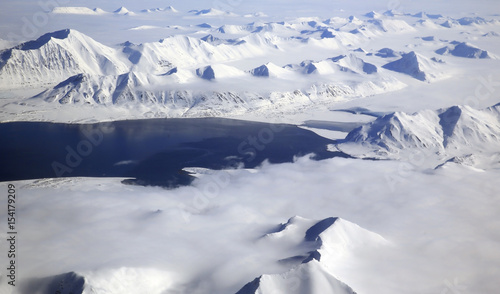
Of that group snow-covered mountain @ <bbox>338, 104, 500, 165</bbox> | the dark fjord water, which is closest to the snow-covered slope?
the dark fjord water

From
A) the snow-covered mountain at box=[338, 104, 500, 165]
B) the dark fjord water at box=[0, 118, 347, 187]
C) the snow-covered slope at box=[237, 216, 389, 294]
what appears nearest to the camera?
the snow-covered slope at box=[237, 216, 389, 294]

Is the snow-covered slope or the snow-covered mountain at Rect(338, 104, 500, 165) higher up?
the snow-covered slope

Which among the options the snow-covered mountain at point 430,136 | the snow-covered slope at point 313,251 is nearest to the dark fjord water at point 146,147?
the snow-covered mountain at point 430,136

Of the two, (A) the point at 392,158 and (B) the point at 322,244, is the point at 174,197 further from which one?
(A) the point at 392,158

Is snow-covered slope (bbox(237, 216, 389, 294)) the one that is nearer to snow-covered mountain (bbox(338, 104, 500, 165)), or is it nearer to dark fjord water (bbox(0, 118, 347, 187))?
dark fjord water (bbox(0, 118, 347, 187))

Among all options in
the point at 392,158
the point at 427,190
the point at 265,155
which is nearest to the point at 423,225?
the point at 427,190

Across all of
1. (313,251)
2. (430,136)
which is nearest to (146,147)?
(313,251)
